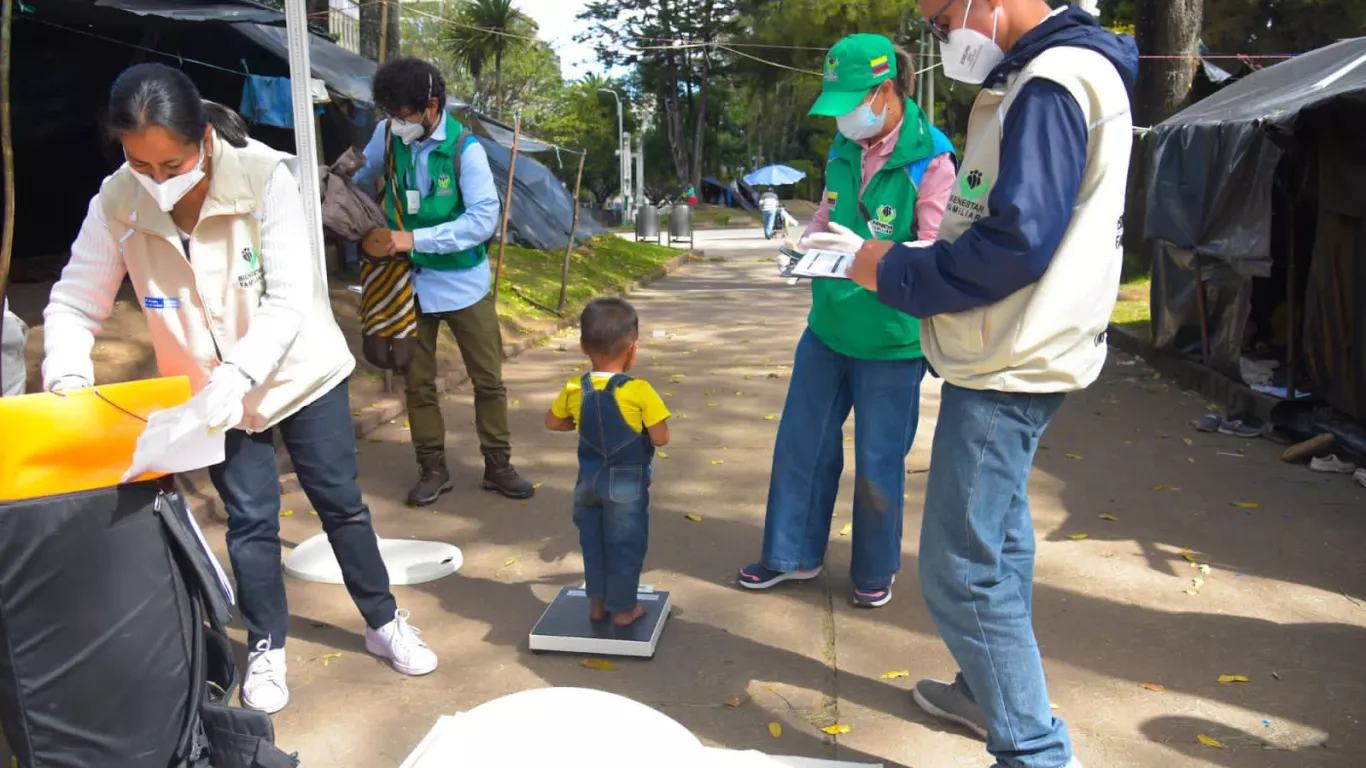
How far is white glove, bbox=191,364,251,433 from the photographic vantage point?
7.55 feet

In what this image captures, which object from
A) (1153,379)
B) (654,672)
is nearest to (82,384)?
(654,672)

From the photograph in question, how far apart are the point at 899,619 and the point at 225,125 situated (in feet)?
8.88

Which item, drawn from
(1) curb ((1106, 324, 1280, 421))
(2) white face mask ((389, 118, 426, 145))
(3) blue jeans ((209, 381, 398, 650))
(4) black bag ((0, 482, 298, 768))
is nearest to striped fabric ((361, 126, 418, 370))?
(2) white face mask ((389, 118, 426, 145))

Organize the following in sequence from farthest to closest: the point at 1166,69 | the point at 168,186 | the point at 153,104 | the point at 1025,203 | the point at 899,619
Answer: the point at 1166,69
the point at 899,619
the point at 168,186
the point at 153,104
the point at 1025,203

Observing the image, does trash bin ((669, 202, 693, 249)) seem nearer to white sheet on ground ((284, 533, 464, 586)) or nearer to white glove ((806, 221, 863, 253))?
white sheet on ground ((284, 533, 464, 586))

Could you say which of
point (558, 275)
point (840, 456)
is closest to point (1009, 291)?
point (840, 456)

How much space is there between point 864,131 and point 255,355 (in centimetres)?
Result: 199

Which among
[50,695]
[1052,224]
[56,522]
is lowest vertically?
[50,695]

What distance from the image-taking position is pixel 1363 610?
371 centimetres

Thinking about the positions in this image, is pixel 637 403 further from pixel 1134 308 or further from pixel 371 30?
pixel 371 30

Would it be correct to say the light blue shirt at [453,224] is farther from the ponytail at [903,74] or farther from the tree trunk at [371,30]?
the tree trunk at [371,30]

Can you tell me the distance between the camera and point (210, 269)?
9.25 ft

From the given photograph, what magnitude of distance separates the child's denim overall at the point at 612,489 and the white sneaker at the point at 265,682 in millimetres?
1005

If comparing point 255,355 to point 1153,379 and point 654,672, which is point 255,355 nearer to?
point 654,672
